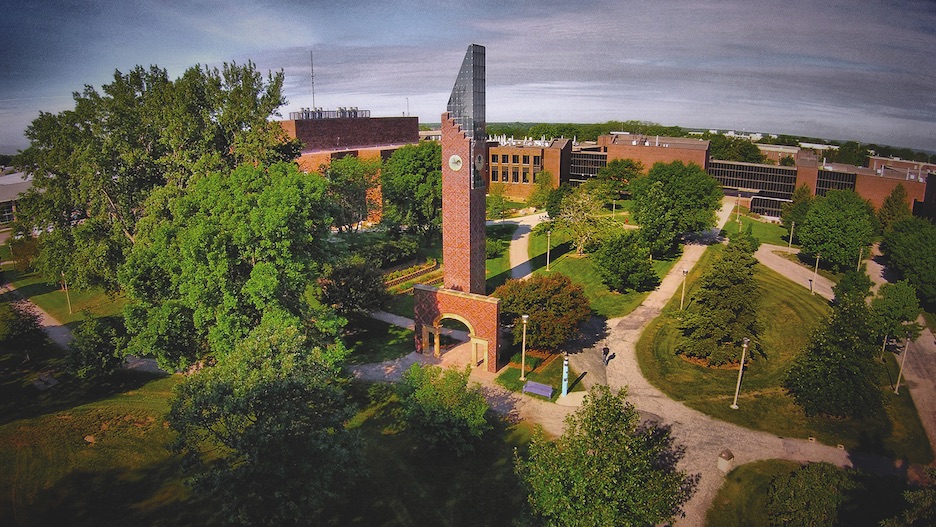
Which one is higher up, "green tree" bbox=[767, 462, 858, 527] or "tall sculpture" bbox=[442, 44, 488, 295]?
"tall sculpture" bbox=[442, 44, 488, 295]

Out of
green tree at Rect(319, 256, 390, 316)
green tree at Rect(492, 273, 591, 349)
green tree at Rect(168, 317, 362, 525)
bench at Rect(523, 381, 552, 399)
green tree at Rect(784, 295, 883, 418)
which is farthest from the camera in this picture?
green tree at Rect(319, 256, 390, 316)

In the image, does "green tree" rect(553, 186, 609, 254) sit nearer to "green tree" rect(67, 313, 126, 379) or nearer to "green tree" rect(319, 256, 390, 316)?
"green tree" rect(319, 256, 390, 316)

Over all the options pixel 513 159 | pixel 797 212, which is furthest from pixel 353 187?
pixel 513 159

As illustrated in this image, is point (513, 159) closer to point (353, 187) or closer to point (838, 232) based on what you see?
point (353, 187)

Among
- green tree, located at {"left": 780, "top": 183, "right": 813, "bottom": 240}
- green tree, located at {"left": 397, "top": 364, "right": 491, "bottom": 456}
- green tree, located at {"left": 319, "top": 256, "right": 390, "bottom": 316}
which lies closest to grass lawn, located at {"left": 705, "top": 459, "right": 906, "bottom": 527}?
green tree, located at {"left": 397, "top": 364, "right": 491, "bottom": 456}

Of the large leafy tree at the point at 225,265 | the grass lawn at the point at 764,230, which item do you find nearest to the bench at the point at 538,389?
the large leafy tree at the point at 225,265

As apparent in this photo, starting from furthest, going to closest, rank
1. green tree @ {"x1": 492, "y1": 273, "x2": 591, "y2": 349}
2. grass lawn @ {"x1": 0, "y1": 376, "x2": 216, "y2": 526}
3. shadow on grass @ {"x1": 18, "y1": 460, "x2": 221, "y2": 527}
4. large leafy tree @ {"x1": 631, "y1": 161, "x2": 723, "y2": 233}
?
1. large leafy tree @ {"x1": 631, "y1": 161, "x2": 723, "y2": 233}
2. green tree @ {"x1": 492, "y1": 273, "x2": 591, "y2": 349}
3. grass lawn @ {"x1": 0, "y1": 376, "x2": 216, "y2": 526}
4. shadow on grass @ {"x1": 18, "y1": 460, "x2": 221, "y2": 527}

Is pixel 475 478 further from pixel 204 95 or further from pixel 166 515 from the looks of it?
pixel 204 95
